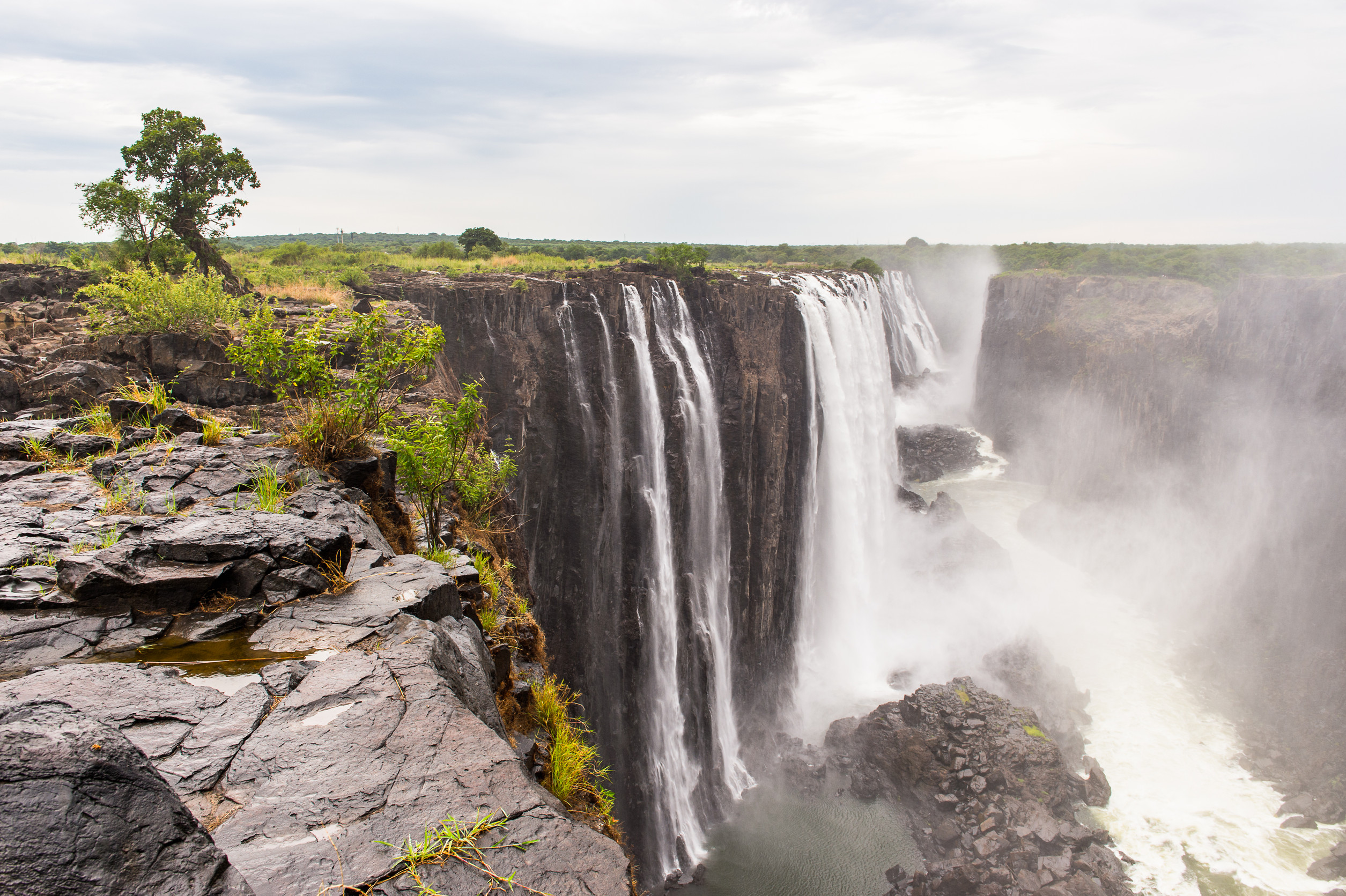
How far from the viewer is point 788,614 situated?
76.2 ft

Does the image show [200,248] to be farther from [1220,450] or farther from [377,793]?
[1220,450]

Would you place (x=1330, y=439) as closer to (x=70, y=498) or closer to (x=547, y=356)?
(x=547, y=356)

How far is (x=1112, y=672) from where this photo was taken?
23.3 meters

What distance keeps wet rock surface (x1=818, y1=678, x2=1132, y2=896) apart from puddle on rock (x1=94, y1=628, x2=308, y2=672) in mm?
15857

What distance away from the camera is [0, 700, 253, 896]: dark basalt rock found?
1.85 m

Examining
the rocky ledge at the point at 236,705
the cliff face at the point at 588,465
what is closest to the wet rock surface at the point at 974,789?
the cliff face at the point at 588,465

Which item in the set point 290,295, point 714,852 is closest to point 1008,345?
point 714,852

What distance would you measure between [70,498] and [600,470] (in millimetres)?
13310

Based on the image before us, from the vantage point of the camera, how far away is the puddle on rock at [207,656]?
12.9 ft

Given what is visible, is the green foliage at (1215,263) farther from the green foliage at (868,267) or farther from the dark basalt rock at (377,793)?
Result: the dark basalt rock at (377,793)

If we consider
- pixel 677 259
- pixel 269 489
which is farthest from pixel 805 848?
pixel 677 259

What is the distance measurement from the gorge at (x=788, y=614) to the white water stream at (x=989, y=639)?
0.14 metres

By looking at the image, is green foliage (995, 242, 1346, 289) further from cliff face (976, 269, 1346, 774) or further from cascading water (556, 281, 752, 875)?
cascading water (556, 281, 752, 875)

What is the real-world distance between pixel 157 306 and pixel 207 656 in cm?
738
